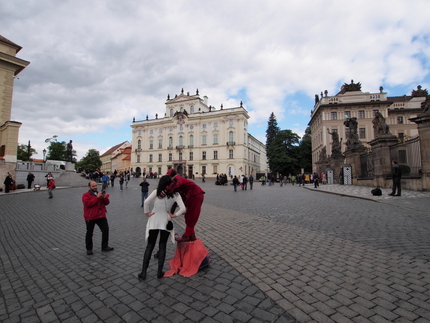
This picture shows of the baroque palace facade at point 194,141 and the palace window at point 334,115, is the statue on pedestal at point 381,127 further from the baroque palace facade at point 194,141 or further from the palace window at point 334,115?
the baroque palace facade at point 194,141

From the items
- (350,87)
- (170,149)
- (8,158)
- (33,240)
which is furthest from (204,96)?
(33,240)

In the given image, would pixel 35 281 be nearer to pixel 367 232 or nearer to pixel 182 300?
pixel 182 300

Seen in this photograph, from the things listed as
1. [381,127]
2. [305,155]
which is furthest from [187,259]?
[305,155]

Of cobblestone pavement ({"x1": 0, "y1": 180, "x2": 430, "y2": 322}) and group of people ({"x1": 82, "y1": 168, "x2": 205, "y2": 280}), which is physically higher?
group of people ({"x1": 82, "y1": 168, "x2": 205, "y2": 280})

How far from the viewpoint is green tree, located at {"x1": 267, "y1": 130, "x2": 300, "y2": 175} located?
5850 cm

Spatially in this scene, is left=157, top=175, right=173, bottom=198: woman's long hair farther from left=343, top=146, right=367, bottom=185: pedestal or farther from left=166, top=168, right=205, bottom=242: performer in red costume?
left=343, top=146, right=367, bottom=185: pedestal

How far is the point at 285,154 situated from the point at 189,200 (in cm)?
5755

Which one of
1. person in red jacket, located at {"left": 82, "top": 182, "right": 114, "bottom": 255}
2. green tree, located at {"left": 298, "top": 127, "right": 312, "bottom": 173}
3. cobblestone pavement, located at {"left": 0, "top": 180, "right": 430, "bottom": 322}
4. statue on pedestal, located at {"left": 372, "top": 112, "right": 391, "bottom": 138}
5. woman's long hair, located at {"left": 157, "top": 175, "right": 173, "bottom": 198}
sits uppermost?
green tree, located at {"left": 298, "top": 127, "right": 312, "bottom": 173}

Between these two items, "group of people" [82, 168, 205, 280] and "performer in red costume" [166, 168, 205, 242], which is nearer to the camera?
"group of people" [82, 168, 205, 280]

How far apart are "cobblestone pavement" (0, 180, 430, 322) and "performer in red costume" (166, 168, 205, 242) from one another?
68 centimetres

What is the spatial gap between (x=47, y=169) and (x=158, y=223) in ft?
100

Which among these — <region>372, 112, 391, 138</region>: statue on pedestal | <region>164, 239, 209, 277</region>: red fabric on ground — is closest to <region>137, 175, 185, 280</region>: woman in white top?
<region>164, 239, 209, 277</region>: red fabric on ground

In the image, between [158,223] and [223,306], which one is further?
[158,223]

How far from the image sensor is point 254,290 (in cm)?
315
